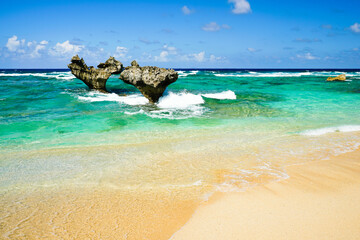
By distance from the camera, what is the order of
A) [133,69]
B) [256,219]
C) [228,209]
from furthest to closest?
[133,69], [228,209], [256,219]

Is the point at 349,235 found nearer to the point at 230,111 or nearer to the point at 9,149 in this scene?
the point at 9,149

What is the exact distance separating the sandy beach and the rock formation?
14.9 meters

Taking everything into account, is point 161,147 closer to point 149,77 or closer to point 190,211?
point 190,211

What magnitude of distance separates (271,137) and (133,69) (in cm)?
875

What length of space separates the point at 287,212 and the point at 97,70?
→ 16544 millimetres

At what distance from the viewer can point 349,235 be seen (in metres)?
2.55

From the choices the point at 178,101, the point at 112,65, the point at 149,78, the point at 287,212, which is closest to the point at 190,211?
the point at 287,212

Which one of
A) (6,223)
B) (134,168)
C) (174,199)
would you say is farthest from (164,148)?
(6,223)

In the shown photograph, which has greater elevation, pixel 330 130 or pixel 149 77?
pixel 149 77

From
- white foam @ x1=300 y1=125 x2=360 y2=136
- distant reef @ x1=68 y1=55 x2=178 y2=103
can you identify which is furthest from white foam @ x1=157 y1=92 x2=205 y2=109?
white foam @ x1=300 y1=125 x2=360 y2=136

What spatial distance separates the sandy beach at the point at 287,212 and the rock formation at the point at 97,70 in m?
14.9

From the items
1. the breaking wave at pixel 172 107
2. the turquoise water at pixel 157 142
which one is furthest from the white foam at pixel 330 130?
the breaking wave at pixel 172 107

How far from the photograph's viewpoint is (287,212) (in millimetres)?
3016

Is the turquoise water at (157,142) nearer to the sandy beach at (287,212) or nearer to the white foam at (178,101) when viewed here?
the sandy beach at (287,212)
